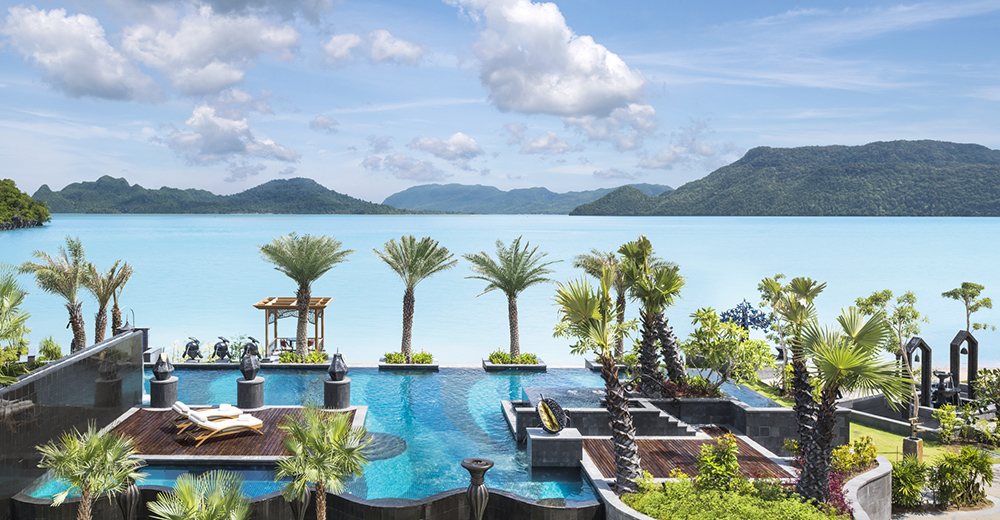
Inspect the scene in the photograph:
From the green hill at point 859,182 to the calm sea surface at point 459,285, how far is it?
8.56 meters

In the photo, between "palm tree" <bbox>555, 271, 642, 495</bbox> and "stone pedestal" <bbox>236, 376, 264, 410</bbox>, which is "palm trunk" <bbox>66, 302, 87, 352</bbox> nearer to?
"stone pedestal" <bbox>236, 376, 264, 410</bbox>

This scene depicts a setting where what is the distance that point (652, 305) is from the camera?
17.1 meters

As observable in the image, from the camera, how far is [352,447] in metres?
9.45

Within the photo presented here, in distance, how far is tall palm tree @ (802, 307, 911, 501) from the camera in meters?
9.35

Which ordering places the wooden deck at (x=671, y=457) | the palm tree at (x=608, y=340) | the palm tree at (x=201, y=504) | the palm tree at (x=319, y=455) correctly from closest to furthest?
the palm tree at (x=201, y=504), the palm tree at (x=319, y=455), the palm tree at (x=608, y=340), the wooden deck at (x=671, y=457)

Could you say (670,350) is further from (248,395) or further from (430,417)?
(248,395)

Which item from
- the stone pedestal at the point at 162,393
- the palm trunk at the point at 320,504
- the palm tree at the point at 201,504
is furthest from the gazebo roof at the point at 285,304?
the palm trunk at the point at 320,504

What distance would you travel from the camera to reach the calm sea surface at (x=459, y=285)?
54500 millimetres

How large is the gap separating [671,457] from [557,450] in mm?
2648

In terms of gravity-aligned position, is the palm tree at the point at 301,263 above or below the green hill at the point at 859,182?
below

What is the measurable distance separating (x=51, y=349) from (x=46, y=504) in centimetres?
1402

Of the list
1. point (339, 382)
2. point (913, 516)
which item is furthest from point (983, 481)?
point (339, 382)

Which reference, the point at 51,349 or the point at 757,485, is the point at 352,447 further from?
the point at 51,349

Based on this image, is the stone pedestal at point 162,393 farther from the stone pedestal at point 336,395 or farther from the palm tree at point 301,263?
the palm tree at point 301,263
